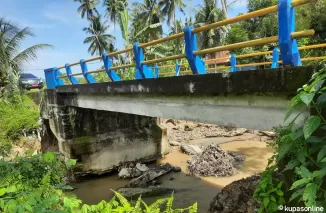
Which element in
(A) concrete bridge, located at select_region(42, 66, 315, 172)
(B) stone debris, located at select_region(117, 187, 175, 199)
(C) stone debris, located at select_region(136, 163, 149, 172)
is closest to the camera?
(A) concrete bridge, located at select_region(42, 66, 315, 172)

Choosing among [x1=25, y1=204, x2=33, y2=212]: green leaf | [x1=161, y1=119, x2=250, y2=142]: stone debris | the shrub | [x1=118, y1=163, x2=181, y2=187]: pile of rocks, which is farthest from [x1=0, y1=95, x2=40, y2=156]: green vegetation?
[x1=161, y1=119, x2=250, y2=142]: stone debris

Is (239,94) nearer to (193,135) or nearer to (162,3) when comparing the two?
(193,135)

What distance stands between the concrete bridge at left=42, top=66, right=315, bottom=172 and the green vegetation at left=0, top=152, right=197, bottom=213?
1767 mm

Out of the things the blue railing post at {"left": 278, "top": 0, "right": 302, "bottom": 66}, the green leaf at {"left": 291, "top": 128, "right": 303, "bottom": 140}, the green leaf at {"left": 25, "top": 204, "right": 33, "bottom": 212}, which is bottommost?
the green leaf at {"left": 25, "top": 204, "right": 33, "bottom": 212}

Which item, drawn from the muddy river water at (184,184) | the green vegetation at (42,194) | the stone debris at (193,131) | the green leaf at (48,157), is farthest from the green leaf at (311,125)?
the stone debris at (193,131)

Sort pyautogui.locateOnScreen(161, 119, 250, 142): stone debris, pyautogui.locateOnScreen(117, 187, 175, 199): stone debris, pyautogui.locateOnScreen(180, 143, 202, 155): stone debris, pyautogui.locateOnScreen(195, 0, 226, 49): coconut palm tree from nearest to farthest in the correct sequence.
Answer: pyautogui.locateOnScreen(117, 187, 175, 199): stone debris
pyautogui.locateOnScreen(180, 143, 202, 155): stone debris
pyautogui.locateOnScreen(161, 119, 250, 142): stone debris
pyautogui.locateOnScreen(195, 0, 226, 49): coconut palm tree

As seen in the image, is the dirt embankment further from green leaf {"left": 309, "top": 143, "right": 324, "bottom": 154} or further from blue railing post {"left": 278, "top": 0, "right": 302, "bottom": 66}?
green leaf {"left": 309, "top": 143, "right": 324, "bottom": 154}

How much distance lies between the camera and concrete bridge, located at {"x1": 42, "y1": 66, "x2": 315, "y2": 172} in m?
3.48

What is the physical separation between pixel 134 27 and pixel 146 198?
73.4 feet

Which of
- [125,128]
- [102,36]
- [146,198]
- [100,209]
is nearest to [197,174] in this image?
[146,198]

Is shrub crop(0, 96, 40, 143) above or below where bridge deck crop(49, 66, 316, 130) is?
below

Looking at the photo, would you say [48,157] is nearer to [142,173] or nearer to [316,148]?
[316,148]

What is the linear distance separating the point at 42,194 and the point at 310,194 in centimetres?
285

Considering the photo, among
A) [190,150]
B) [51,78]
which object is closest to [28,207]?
[51,78]
